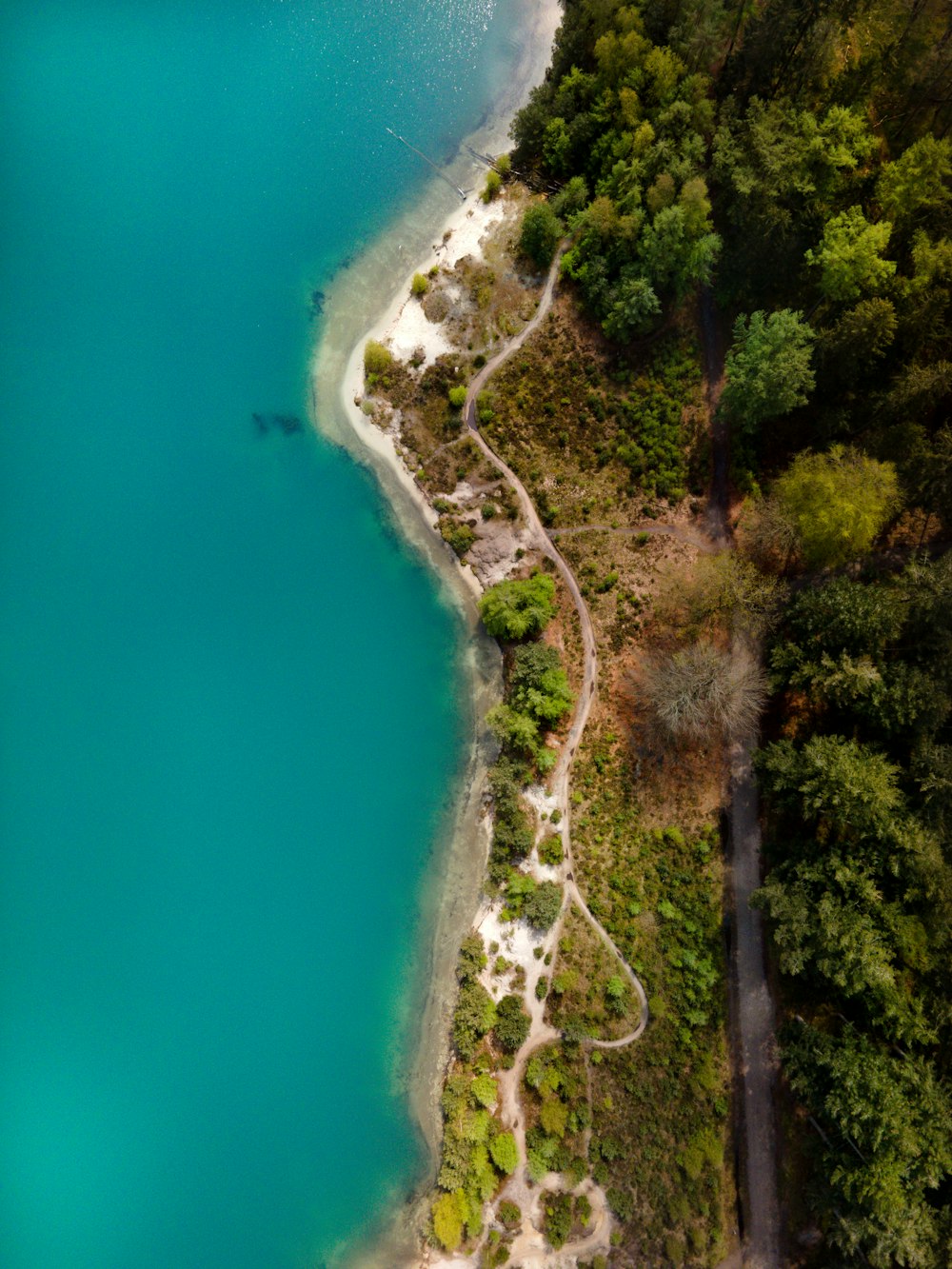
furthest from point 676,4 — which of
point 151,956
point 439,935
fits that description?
point 151,956

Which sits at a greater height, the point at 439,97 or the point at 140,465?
the point at 439,97

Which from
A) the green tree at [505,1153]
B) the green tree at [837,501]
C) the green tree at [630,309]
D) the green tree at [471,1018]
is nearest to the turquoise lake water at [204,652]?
the green tree at [471,1018]

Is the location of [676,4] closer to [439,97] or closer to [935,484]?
[439,97]

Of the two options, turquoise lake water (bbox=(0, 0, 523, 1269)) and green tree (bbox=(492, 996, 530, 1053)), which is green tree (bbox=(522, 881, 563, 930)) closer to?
green tree (bbox=(492, 996, 530, 1053))

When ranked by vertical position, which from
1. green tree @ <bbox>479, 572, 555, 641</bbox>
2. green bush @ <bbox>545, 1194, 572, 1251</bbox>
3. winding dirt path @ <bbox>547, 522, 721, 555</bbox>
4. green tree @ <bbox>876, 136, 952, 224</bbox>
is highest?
green tree @ <bbox>876, 136, 952, 224</bbox>

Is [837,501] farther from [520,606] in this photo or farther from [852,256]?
[520,606]

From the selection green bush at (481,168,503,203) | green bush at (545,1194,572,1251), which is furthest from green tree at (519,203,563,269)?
green bush at (545,1194,572,1251)

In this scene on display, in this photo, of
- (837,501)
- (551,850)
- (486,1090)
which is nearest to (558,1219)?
(486,1090)
